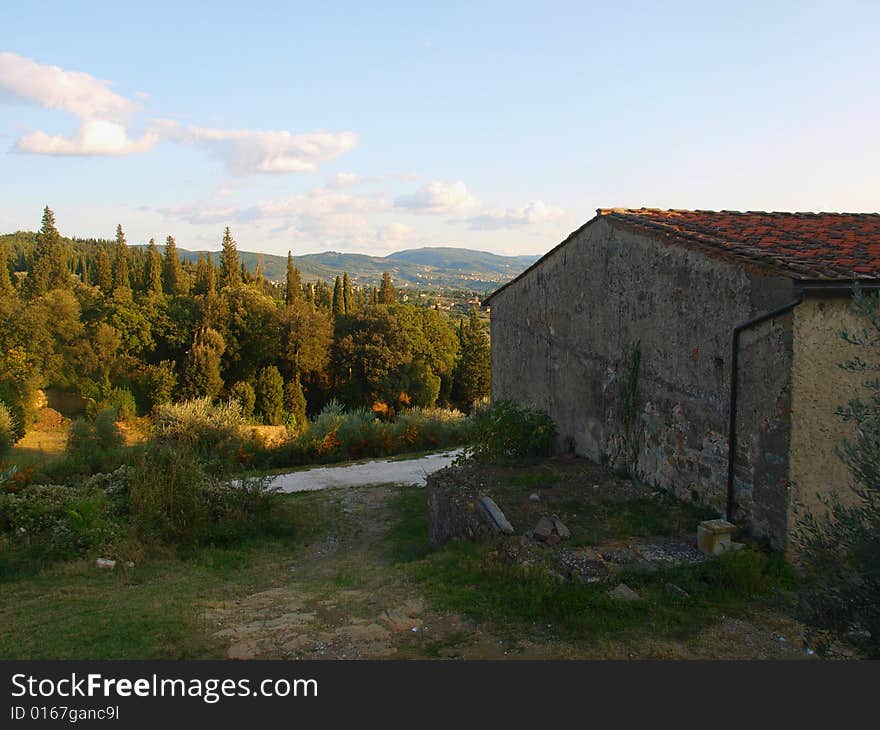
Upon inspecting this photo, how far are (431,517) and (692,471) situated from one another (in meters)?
4.33

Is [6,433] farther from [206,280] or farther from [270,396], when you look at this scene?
[206,280]

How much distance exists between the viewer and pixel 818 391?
7324 mm

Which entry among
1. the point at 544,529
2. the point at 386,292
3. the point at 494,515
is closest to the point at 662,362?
the point at 544,529

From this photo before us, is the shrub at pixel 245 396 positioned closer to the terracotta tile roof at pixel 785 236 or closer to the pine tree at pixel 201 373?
the pine tree at pixel 201 373

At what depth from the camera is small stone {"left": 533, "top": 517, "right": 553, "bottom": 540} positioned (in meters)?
8.32

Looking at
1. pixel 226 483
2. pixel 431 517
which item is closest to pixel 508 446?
pixel 431 517

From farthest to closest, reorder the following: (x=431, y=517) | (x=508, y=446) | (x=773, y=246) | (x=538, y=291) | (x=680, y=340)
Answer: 1. (x=538, y=291)
2. (x=508, y=446)
3. (x=431, y=517)
4. (x=680, y=340)
5. (x=773, y=246)

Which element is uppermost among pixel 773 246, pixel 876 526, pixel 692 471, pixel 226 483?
pixel 773 246

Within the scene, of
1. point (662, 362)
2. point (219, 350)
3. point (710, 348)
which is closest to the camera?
point (710, 348)

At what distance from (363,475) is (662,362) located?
9853mm

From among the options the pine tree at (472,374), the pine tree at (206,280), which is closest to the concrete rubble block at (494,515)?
the pine tree at (472,374)

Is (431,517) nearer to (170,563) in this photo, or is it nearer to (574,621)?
(170,563)

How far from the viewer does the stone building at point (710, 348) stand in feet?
24.0

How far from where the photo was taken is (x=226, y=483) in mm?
12242
